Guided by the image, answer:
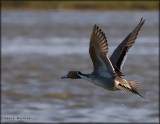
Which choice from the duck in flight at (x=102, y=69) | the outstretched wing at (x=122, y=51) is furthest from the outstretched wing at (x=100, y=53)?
the outstretched wing at (x=122, y=51)

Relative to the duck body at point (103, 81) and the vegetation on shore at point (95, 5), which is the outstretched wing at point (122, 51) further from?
the vegetation on shore at point (95, 5)

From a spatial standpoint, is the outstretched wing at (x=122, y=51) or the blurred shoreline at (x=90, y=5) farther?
the blurred shoreline at (x=90, y=5)

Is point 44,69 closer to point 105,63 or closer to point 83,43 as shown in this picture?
point 83,43

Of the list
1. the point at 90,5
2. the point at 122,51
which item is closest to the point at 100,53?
the point at 122,51

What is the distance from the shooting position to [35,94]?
63.6 ft

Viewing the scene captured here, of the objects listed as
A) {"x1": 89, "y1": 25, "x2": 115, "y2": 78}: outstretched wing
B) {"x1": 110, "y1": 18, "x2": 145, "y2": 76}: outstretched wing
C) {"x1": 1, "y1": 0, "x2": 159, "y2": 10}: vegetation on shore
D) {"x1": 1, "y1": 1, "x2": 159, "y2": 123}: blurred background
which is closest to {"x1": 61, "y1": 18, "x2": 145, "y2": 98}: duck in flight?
{"x1": 89, "y1": 25, "x2": 115, "y2": 78}: outstretched wing

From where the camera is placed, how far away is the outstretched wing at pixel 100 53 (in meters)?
6.33

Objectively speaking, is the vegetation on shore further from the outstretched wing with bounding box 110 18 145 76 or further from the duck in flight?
the duck in flight

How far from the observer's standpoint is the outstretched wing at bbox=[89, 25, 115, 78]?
6.33 metres

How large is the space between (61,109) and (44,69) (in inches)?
288

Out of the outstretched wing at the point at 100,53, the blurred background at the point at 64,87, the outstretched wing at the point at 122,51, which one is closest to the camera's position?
the outstretched wing at the point at 100,53

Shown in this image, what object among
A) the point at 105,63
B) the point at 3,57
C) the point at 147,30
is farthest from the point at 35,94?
the point at 147,30

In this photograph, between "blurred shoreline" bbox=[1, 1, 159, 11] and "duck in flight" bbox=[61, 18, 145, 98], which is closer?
"duck in flight" bbox=[61, 18, 145, 98]

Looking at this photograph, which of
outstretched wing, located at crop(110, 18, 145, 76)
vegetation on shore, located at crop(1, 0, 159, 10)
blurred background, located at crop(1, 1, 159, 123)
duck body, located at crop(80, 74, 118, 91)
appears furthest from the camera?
vegetation on shore, located at crop(1, 0, 159, 10)
